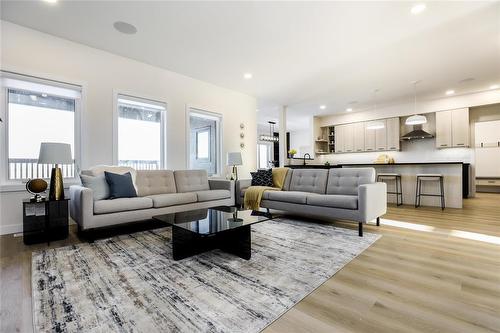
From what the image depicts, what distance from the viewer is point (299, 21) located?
316 centimetres

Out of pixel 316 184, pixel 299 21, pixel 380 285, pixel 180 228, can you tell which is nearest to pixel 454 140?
pixel 316 184

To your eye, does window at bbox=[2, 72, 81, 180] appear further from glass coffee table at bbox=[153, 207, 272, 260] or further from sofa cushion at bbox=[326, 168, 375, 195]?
sofa cushion at bbox=[326, 168, 375, 195]

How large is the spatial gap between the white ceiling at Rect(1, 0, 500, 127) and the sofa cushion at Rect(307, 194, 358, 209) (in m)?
2.34

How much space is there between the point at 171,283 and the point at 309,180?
2.93 meters

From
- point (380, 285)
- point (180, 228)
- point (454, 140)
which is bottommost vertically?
point (380, 285)

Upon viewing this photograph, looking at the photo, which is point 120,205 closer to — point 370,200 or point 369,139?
point 370,200

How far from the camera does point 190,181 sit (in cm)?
443

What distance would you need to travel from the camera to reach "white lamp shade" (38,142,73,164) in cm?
291

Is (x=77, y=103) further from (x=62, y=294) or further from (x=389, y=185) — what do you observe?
(x=389, y=185)

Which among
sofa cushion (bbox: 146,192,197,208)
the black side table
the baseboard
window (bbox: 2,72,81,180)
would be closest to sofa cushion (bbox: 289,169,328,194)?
sofa cushion (bbox: 146,192,197,208)

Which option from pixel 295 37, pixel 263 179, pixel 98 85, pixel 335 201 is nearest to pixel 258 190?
pixel 263 179

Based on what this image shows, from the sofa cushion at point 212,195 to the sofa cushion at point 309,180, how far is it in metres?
1.21

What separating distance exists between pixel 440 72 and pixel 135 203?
20.1ft

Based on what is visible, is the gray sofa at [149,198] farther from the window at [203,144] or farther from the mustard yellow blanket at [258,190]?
the window at [203,144]
